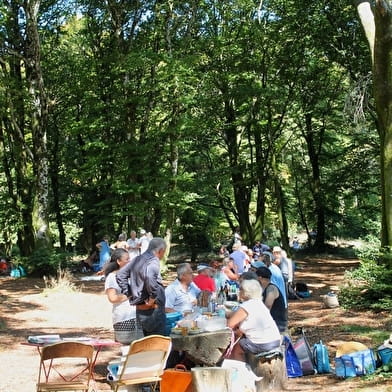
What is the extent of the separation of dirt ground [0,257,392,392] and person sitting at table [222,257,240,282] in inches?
56.3

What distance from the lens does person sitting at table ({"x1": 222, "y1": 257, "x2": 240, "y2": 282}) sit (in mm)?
12334

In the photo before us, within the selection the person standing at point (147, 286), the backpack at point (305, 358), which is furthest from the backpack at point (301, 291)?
the person standing at point (147, 286)

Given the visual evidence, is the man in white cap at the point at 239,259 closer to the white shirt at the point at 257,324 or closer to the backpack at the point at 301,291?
the backpack at the point at 301,291

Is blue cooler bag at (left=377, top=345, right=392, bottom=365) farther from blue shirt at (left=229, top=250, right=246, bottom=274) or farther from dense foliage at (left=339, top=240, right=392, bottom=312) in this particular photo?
blue shirt at (left=229, top=250, right=246, bottom=274)

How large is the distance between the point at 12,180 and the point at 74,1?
901cm

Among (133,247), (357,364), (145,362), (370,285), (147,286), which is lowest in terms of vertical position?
(357,364)

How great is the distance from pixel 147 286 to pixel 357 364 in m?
2.73

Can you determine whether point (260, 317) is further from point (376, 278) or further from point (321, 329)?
point (376, 278)

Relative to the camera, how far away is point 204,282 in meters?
10.5

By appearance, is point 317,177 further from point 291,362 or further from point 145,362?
point 145,362

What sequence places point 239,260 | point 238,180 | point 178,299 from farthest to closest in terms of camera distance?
point 238,180, point 239,260, point 178,299

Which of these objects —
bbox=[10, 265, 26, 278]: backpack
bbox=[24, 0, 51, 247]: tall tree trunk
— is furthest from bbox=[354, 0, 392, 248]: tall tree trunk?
bbox=[10, 265, 26, 278]: backpack

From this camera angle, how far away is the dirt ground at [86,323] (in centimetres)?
687

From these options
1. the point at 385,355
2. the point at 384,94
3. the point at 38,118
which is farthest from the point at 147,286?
the point at 38,118
